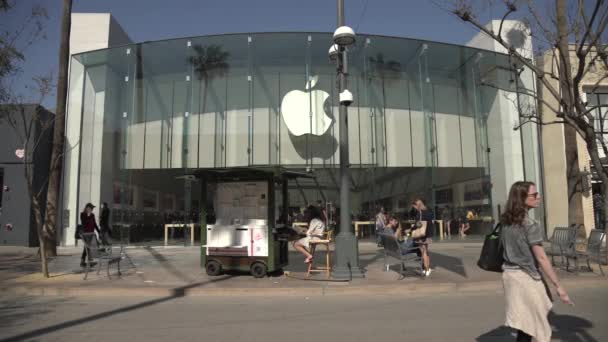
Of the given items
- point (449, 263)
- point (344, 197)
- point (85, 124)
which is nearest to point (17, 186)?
point (85, 124)

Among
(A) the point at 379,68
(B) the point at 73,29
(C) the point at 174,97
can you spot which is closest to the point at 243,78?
(C) the point at 174,97

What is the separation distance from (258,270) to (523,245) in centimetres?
740

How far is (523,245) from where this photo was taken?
395 centimetres

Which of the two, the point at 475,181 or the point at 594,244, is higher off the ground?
the point at 475,181

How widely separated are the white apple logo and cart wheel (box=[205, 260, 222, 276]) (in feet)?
33.2

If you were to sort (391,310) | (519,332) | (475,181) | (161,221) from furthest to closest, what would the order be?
(475,181)
(161,221)
(391,310)
(519,332)

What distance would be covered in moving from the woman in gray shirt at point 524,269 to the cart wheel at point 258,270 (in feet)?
23.2

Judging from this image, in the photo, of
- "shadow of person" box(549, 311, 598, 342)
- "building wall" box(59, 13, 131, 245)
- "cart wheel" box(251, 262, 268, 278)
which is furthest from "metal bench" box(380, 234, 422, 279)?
"building wall" box(59, 13, 131, 245)

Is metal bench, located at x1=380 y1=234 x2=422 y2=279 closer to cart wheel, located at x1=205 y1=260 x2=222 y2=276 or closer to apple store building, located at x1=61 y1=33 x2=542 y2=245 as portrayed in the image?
cart wheel, located at x1=205 y1=260 x2=222 y2=276

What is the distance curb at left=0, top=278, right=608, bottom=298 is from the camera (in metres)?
8.98

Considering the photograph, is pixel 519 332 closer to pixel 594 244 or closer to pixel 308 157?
pixel 594 244

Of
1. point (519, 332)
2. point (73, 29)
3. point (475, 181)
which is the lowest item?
point (519, 332)

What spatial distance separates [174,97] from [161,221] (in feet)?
18.4

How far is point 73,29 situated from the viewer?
67.1 feet
